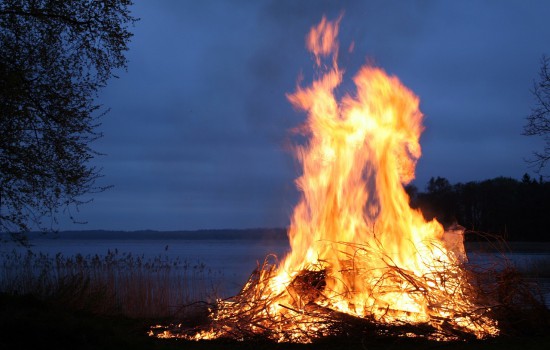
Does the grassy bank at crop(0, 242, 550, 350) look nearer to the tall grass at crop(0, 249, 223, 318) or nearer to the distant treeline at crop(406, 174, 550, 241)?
the tall grass at crop(0, 249, 223, 318)

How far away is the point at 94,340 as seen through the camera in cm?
709

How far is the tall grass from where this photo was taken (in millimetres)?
12047

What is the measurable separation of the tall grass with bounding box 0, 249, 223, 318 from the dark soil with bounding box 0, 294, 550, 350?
2959 millimetres

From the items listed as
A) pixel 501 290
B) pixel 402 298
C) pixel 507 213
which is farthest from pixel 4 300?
pixel 507 213

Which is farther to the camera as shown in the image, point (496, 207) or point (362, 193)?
point (496, 207)

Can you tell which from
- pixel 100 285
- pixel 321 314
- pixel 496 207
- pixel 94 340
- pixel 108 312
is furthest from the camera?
pixel 496 207

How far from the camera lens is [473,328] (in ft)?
28.0

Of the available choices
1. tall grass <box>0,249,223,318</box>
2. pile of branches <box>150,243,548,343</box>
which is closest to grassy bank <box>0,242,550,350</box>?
tall grass <box>0,249,223,318</box>

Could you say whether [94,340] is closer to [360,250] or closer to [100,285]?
[360,250]

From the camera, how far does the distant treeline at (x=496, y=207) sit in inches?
1631

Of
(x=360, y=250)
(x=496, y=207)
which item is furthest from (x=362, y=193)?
(x=496, y=207)

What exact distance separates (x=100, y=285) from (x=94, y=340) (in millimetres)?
6149

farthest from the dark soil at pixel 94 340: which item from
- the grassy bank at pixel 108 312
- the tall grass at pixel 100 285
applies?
the tall grass at pixel 100 285

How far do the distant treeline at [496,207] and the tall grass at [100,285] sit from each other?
27.4 m
